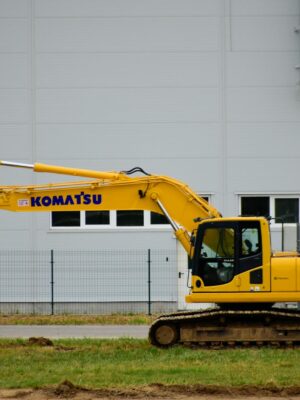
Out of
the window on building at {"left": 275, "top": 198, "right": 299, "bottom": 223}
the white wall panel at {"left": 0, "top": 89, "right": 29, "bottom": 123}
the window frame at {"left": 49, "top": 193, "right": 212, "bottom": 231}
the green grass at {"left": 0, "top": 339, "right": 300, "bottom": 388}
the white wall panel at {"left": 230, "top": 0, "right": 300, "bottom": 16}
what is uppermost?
the white wall panel at {"left": 230, "top": 0, "right": 300, "bottom": 16}

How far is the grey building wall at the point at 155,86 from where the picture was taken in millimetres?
28734

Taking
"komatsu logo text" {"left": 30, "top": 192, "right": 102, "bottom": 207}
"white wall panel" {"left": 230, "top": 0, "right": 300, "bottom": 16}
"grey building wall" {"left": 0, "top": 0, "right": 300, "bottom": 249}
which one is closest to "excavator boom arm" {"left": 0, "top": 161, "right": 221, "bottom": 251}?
"komatsu logo text" {"left": 30, "top": 192, "right": 102, "bottom": 207}

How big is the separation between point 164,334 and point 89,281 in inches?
410

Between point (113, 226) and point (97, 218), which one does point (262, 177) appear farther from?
point (97, 218)

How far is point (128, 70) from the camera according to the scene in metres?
28.8

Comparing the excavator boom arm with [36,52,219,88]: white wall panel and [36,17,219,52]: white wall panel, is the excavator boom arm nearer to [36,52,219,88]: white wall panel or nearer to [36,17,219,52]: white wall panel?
[36,52,219,88]: white wall panel

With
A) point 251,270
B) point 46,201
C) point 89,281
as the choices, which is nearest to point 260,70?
point 89,281

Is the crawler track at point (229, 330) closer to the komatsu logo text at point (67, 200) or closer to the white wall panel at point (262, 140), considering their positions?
the komatsu logo text at point (67, 200)

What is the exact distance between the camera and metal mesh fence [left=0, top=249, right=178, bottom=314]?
28828 millimetres

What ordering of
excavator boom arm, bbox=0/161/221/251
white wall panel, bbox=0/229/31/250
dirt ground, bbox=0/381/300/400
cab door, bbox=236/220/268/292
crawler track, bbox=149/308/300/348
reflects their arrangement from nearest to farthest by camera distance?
dirt ground, bbox=0/381/300/400 → cab door, bbox=236/220/268/292 → crawler track, bbox=149/308/300/348 → excavator boom arm, bbox=0/161/221/251 → white wall panel, bbox=0/229/31/250

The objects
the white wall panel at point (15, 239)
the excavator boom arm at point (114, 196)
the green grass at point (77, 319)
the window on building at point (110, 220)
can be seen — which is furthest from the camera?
the window on building at point (110, 220)

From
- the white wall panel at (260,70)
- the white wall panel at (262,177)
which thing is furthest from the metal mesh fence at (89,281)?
the white wall panel at (260,70)

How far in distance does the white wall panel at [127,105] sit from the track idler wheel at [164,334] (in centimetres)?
1109

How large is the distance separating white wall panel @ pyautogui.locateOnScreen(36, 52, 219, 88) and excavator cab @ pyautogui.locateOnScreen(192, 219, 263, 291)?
1081cm
